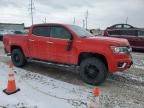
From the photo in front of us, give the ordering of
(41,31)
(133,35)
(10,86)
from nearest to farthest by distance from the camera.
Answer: (10,86) → (41,31) → (133,35)

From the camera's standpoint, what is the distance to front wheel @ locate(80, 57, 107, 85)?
20.5 feet

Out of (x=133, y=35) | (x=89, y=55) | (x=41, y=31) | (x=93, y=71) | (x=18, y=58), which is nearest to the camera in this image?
(x=93, y=71)

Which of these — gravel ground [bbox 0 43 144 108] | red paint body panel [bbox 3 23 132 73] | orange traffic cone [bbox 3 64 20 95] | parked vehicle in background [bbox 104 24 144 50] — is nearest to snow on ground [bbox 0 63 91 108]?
orange traffic cone [bbox 3 64 20 95]

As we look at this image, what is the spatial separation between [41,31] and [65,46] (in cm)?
142

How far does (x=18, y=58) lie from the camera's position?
8.62 meters

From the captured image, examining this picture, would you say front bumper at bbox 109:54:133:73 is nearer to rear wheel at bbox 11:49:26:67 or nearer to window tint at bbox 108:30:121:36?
rear wheel at bbox 11:49:26:67

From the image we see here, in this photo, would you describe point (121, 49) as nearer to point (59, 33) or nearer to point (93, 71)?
point (93, 71)

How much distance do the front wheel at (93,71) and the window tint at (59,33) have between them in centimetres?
108

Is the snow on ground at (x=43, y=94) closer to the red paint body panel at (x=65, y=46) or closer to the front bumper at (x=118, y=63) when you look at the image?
the red paint body panel at (x=65, y=46)

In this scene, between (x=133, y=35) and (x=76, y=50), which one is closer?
(x=76, y=50)

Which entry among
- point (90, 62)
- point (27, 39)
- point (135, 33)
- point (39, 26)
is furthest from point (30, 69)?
point (135, 33)

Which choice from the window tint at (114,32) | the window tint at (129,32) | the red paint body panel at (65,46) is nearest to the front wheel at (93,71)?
the red paint body panel at (65,46)

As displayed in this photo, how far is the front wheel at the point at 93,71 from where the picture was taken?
626cm

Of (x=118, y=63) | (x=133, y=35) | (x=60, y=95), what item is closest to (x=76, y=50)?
(x=118, y=63)
